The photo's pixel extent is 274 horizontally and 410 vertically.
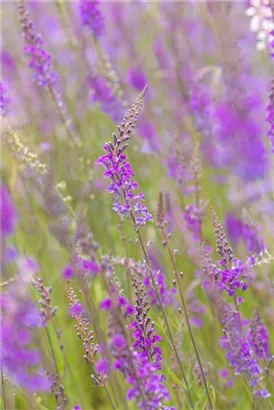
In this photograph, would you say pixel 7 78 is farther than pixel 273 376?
Yes

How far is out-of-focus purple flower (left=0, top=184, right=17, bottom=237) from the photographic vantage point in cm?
423

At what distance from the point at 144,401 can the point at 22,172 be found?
274 cm

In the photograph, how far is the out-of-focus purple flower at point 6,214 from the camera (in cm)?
423

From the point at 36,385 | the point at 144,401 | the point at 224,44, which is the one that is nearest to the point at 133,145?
the point at 224,44

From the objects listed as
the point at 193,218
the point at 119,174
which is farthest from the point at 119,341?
the point at 193,218

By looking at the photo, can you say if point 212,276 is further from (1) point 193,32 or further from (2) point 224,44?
(1) point 193,32

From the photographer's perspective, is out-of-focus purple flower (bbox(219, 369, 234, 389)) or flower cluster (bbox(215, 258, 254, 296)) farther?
out-of-focus purple flower (bbox(219, 369, 234, 389))

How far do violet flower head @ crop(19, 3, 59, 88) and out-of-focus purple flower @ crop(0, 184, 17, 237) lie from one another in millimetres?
→ 813

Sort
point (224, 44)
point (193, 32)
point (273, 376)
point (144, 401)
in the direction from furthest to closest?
point (193, 32), point (224, 44), point (273, 376), point (144, 401)

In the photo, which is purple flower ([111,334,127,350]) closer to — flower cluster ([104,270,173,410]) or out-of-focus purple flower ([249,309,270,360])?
flower cluster ([104,270,173,410])

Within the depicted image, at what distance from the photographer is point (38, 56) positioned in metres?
4.04

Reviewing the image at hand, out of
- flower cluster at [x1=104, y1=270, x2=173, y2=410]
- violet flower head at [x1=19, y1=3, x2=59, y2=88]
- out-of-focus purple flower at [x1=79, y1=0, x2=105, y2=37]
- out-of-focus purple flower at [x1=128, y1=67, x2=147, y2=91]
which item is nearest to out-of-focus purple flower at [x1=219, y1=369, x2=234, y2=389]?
flower cluster at [x1=104, y1=270, x2=173, y2=410]

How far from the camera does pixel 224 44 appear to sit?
417cm

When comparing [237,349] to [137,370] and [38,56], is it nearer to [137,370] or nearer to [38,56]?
[137,370]
